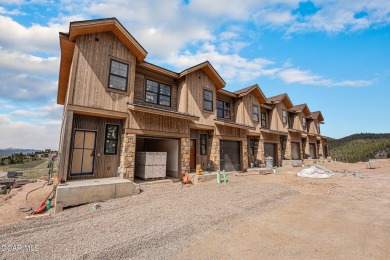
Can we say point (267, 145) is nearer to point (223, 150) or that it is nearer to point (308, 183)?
point (223, 150)

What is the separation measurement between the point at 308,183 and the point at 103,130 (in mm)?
13320

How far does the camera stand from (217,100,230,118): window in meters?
17.0

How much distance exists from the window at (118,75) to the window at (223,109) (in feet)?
29.7

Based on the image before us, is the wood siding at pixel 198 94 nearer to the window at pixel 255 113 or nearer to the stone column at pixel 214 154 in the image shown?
the stone column at pixel 214 154

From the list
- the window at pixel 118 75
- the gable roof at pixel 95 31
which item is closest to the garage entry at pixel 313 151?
the gable roof at pixel 95 31

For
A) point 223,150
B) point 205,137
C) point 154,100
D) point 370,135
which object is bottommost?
point 223,150

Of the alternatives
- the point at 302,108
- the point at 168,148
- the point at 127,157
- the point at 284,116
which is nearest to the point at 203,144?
the point at 168,148

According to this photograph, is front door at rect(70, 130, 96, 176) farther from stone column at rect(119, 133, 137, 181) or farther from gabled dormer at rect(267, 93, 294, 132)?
gabled dormer at rect(267, 93, 294, 132)

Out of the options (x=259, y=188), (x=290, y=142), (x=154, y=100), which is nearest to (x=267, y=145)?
(x=290, y=142)

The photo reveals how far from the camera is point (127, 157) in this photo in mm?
9539

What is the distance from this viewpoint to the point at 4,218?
6.44 meters

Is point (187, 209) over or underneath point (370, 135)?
underneath

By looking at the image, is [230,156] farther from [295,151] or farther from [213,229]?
[295,151]

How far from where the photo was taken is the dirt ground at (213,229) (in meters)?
4.12
